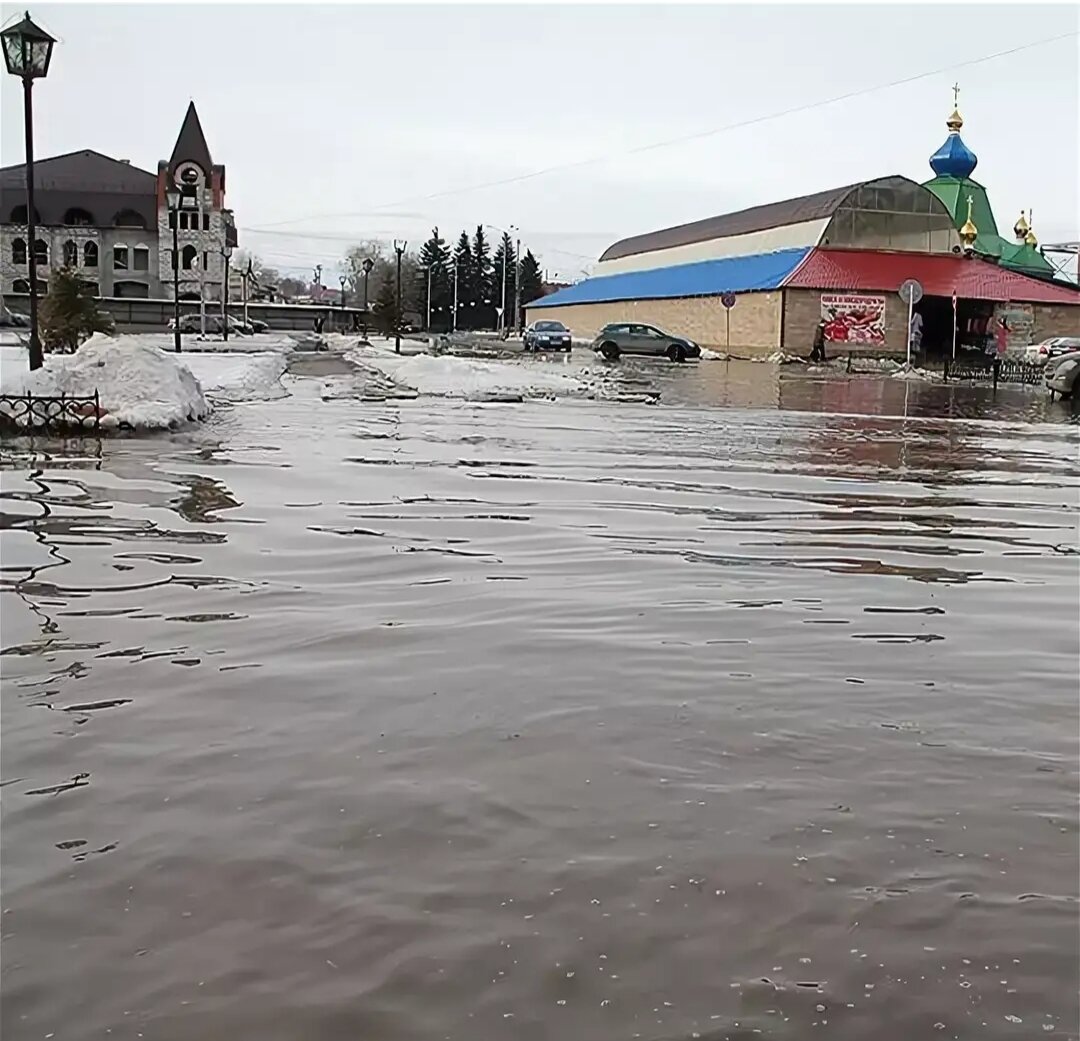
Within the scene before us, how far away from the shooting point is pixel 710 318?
56.3 meters

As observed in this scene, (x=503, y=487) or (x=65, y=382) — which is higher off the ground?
(x=65, y=382)

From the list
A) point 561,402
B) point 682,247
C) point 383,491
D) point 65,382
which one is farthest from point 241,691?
point 682,247

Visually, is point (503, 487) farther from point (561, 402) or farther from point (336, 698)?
point (561, 402)

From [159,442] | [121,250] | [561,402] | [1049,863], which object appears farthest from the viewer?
[121,250]

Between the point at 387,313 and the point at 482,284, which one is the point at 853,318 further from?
the point at 482,284

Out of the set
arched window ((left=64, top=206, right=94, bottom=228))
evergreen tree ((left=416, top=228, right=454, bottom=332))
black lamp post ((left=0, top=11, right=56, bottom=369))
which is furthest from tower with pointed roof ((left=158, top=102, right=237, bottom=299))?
black lamp post ((left=0, top=11, right=56, bottom=369))

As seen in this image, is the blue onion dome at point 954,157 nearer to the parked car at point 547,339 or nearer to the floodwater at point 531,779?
the parked car at point 547,339

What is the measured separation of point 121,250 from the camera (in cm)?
9519

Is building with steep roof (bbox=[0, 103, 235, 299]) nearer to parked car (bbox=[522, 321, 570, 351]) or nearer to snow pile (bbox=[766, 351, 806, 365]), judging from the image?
parked car (bbox=[522, 321, 570, 351])

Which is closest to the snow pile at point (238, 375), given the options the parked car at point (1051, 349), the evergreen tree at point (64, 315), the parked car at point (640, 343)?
the evergreen tree at point (64, 315)

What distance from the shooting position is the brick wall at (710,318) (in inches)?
2008

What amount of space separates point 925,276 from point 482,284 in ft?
229

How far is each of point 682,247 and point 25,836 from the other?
6784 cm

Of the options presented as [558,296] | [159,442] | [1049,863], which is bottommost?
[1049,863]
